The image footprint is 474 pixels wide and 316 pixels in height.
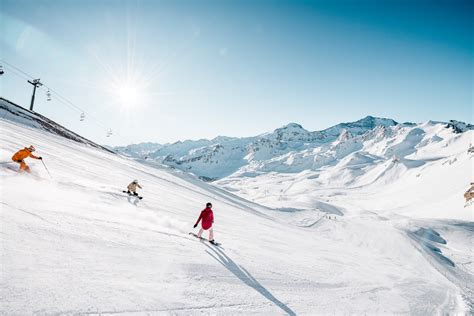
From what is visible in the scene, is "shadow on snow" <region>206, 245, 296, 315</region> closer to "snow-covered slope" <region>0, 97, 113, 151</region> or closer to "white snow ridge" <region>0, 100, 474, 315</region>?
"white snow ridge" <region>0, 100, 474, 315</region>

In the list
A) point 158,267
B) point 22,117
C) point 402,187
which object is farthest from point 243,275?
point 402,187

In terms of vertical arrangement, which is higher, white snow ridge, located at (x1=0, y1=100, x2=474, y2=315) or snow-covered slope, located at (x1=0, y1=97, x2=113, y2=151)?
snow-covered slope, located at (x1=0, y1=97, x2=113, y2=151)

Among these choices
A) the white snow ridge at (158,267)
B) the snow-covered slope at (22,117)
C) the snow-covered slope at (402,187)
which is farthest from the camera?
the snow-covered slope at (402,187)

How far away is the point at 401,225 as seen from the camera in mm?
31750

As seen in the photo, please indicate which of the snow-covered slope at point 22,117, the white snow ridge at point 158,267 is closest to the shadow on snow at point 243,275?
the white snow ridge at point 158,267

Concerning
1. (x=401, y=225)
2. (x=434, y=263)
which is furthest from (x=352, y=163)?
(x=434, y=263)

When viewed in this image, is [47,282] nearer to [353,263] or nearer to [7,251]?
[7,251]

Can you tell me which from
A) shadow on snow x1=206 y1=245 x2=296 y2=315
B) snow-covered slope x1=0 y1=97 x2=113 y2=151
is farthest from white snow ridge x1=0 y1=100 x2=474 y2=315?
snow-covered slope x1=0 y1=97 x2=113 y2=151

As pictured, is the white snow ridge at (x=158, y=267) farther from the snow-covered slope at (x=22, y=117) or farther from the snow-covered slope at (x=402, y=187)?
the snow-covered slope at (x=402, y=187)

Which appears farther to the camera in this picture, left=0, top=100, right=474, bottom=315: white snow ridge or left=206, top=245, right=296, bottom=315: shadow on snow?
left=206, top=245, right=296, bottom=315: shadow on snow

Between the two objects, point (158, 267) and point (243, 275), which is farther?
point (243, 275)

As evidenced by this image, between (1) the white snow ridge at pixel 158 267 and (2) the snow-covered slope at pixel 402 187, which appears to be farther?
(2) the snow-covered slope at pixel 402 187

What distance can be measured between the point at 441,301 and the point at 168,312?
37.2 feet

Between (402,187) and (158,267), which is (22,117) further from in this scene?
(402,187)
